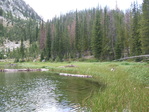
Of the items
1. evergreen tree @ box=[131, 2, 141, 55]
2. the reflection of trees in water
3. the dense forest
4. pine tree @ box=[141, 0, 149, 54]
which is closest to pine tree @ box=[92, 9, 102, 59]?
the dense forest

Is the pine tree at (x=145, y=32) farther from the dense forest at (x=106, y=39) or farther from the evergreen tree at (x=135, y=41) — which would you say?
the evergreen tree at (x=135, y=41)

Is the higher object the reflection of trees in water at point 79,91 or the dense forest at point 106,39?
the dense forest at point 106,39

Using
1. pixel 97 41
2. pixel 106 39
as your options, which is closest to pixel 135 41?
pixel 106 39

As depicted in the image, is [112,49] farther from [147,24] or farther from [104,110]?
[104,110]

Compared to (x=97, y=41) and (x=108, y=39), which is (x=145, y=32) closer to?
(x=108, y=39)

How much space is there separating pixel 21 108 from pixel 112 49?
46.8m

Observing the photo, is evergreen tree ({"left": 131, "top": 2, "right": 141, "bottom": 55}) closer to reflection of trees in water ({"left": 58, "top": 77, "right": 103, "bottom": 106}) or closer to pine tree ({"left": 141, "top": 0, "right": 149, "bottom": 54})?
pine tree ({"left": 141, "top": 0, "right": 149, "bottom": 54})

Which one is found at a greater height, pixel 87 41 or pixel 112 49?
pixel 87 41

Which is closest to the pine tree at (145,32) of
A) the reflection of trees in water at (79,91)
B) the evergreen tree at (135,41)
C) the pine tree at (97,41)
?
the evergreen tree at (135,41)

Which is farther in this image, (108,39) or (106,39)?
(108,39)

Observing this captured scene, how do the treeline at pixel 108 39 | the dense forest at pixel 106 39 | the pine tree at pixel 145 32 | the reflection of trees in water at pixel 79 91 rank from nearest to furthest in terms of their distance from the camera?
the reflection of trees in water at pixel 79 91
the pine tree at pixel 145 32
the treeline at pixel 108 39
the dense forest at pixel 106 39

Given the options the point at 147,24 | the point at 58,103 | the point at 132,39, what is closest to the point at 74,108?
the point at 58,103

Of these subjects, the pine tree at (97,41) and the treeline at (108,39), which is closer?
the treeline at (108,39)

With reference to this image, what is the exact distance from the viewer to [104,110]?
7.26 meters
